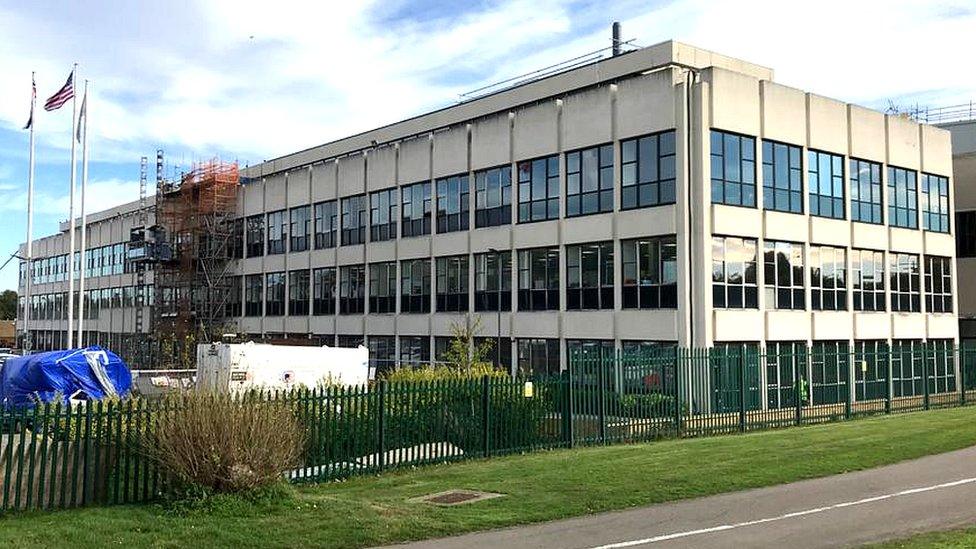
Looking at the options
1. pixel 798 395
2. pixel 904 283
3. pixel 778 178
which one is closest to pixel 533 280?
pixel 778 178

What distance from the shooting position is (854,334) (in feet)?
124

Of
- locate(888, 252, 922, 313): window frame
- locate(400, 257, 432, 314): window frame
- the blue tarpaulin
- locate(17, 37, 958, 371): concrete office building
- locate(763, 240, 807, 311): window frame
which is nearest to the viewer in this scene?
the blue tarpaulin

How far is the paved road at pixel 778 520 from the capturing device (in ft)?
35.4

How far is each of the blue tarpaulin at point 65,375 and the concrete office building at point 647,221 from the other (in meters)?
16.0

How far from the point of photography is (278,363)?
2733cm

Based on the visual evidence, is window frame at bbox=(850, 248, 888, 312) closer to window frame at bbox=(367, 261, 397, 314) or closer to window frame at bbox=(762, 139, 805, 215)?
window frame at bbox=(762, 139, 805, 215)

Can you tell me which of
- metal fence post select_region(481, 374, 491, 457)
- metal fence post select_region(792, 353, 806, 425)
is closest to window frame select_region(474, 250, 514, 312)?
metal fence post select_region(792, 353, 806, 425)

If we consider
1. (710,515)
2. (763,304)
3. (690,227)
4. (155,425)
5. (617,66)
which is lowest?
(710,515)

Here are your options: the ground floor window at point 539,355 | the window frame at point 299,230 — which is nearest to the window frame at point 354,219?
the window frame at point 299,230

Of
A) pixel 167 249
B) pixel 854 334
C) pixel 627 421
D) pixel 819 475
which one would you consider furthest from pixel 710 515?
pixel 167 249

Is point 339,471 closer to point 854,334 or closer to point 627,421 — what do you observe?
point 627,421

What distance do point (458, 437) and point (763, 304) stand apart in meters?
19.1

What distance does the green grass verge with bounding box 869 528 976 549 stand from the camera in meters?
9.96

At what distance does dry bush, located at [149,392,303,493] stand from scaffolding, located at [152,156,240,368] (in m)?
46.6
